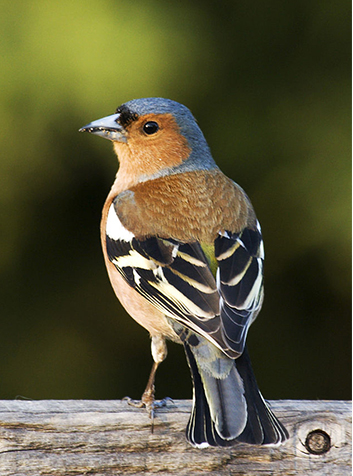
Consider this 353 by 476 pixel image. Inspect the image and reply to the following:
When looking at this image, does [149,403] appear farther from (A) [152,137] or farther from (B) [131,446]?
(A) [152,137]

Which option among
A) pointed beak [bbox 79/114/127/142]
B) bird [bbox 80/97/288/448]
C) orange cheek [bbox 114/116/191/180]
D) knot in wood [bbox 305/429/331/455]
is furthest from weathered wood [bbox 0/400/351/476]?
pointed beak [bbox 79/114/127/142]

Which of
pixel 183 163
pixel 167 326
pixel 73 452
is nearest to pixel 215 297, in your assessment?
pixel 167 326

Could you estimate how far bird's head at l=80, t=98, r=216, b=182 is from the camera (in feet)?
10.1

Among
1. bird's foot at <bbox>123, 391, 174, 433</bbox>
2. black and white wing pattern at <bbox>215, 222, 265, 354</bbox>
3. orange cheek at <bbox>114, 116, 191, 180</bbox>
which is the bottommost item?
bird's foot at <bbox>123, 391, 174, 433</bbox>

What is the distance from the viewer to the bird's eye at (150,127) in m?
3.12

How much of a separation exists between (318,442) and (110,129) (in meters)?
1.73

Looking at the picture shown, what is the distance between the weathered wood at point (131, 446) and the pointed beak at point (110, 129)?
1416 millimetres

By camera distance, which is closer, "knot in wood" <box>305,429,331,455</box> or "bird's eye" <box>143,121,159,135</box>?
"knot in wood" <box>305,429,331,455</box>

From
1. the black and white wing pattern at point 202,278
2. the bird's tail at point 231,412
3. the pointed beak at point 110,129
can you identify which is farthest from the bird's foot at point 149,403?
the pointed beak at point 110,129

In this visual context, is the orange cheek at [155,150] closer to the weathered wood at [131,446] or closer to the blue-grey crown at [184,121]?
the blue-grey crown at [184,121]

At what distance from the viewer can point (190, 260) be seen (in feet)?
7.61

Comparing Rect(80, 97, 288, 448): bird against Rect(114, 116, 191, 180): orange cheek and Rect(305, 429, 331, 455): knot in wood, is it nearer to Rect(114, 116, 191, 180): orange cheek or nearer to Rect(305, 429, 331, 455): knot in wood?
Rect(114, 116, 191, 180): orange cheek

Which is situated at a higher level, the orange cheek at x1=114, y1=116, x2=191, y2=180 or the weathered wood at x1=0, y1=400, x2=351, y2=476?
the orange cheek at x1=114, y1=116, x2=191, y2=180

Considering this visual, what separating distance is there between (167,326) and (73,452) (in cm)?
63
